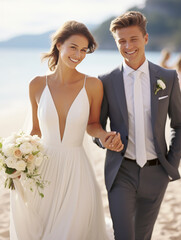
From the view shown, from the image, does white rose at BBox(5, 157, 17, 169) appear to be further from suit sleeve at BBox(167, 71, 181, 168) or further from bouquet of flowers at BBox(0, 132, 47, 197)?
suit sleeve at BBox(167, 71, 181, 168)

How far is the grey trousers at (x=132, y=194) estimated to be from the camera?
3363 mm

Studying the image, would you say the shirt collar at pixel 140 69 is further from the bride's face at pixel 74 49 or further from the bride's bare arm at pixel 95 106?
the bride's face at pixel 74 49

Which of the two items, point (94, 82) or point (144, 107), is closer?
point (144, 107)

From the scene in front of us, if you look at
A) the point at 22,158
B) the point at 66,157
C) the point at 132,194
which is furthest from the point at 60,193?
the point at 132,194

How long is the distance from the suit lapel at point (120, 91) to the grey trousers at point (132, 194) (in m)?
0.45

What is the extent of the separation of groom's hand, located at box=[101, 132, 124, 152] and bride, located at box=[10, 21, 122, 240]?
0.24 metres

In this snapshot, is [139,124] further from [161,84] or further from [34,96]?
[34,96]

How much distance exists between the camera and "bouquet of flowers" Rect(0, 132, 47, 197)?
126 inches

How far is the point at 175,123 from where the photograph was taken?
3621 mm

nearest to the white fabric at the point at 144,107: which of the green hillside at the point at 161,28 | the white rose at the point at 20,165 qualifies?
the white rose at the point at 20,165

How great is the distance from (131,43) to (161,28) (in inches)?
Result: 2259

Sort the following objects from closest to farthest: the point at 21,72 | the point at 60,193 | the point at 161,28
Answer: the point at 60,193 → the point at 21,72 → the point at 161,28

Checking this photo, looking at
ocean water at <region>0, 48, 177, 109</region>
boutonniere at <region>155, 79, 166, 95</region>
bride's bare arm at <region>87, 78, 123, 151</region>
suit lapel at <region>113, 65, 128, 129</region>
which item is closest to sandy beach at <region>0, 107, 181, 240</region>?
bride's bare arm at <region>87, 78, 123, 151</region>

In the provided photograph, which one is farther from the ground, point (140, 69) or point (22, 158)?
point (140, 69)
